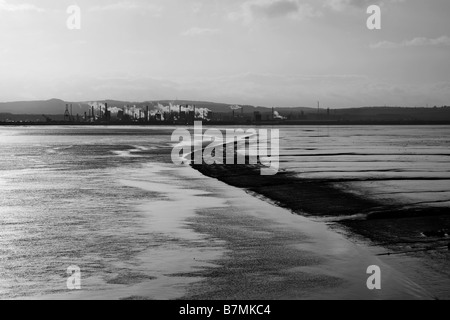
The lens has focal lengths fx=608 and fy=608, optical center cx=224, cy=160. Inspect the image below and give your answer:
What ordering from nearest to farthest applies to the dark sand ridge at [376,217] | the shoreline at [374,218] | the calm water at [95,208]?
the calm water at [95,208] < the shoreline at [374,218] < the dark sand ridge at [376,217]

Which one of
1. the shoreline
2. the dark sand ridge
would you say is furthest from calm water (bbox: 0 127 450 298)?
the shoreline

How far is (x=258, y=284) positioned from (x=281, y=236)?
4.17 m

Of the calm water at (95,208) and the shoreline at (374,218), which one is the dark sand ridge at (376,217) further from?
the calm water at (95,208)

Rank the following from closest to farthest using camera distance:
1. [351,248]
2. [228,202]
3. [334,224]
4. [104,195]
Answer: [351,248] → [334,224] → [228,202] → [104,195]

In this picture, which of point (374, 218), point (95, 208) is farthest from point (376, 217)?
point (95, 208)

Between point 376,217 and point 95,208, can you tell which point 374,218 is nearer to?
point 376,217

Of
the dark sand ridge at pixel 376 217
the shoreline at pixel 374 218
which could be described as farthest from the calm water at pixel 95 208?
the shoreline at pixel 374 218

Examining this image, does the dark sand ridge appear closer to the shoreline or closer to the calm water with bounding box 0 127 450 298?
the shoreline

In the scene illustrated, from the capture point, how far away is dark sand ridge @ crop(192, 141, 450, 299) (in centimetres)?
1095

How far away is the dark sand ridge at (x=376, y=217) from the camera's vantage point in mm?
10953

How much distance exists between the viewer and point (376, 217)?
15859 mm
